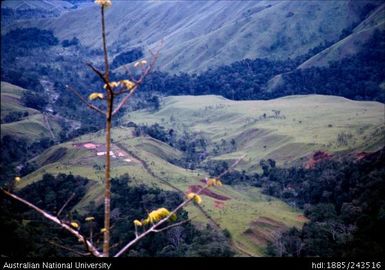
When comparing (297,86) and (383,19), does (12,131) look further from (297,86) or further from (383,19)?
(383,19)

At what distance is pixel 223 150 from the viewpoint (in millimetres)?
123500

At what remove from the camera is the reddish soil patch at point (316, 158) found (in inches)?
3883

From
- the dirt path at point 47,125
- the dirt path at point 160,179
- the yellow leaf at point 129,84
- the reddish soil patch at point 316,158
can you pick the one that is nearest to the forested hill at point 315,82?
the dirt path at point 47,125

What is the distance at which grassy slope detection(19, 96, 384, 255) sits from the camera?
238ft

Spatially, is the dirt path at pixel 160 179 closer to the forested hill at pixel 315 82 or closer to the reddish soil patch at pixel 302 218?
the reddish soil patch at pixel 302 218

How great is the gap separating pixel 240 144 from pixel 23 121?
69.4 metres

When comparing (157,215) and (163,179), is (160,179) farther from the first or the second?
(157,215)

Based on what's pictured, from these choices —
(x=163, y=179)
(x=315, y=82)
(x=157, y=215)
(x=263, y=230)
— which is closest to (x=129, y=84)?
(x=157, y=215)

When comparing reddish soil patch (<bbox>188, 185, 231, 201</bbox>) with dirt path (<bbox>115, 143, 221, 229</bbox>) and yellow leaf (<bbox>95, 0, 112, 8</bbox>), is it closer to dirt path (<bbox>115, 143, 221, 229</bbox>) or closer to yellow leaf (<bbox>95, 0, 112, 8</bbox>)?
dirt path (<bbox>115, 143, 221, 229</bbox>)

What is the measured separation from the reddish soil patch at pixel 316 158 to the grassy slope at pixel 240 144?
8.20 feet

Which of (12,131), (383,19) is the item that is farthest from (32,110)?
(383,19)

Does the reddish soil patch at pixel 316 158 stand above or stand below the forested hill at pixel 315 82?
below

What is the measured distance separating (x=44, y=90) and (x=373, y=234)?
165 meters

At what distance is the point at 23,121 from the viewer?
5645 inches
